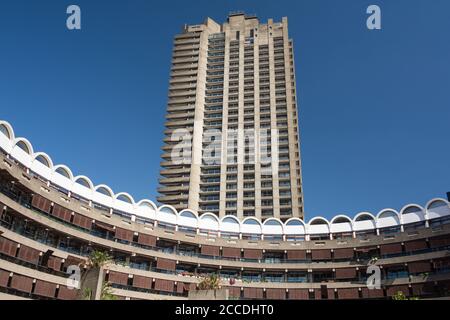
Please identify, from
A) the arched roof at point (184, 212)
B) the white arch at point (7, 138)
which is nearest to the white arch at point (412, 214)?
the arched roof at point (184, 212)

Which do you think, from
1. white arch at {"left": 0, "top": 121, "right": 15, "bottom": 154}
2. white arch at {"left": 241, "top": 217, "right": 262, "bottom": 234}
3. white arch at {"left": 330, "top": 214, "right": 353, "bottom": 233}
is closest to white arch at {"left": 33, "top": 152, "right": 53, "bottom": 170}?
white arch at {"left": 0, "top": 121, "right": 15, "bottom": 154}

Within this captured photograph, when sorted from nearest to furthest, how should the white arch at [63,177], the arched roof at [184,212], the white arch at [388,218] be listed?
1. the arched roof at [184,212]
2. the white arch at [63,177]
3. the white arch at [388,218]

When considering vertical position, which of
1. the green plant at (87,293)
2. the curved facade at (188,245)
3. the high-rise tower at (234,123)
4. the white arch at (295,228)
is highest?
the high-rise tower at (234,123)

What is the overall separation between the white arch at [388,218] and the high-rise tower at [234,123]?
36008 mm

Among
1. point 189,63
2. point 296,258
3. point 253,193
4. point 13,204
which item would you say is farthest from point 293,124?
point 13,204

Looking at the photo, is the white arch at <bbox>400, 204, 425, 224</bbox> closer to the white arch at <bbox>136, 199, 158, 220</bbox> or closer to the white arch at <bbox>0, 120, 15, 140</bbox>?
the white arch at <bbox>136, 199, 158, 220</bbox>

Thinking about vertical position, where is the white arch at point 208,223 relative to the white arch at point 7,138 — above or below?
below

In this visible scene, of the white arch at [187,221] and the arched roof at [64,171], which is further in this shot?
the white arch at [187,221]

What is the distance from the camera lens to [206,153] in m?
113

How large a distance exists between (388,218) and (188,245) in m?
33.5

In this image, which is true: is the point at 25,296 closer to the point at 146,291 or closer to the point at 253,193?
the point at 146,291

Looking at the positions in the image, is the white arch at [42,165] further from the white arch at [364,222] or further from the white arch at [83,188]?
the white arch at [364,222]

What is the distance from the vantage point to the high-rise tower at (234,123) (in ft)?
348
